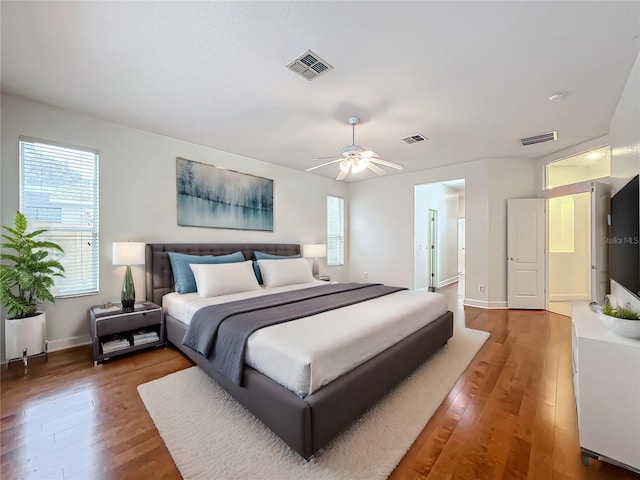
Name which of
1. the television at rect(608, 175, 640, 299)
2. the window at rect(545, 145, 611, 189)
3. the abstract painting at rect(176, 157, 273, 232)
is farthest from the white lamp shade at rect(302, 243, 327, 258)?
the window at rect(545, 145, 611, 189)

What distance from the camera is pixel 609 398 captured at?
4.93 feet

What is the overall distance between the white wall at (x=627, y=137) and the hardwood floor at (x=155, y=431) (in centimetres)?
100

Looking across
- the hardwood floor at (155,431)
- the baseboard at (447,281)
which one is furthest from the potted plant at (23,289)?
the baseboard at (447,281)

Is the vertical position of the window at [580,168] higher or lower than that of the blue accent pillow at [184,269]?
higher

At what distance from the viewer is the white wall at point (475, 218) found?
4.89 metres

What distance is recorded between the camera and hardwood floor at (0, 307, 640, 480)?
4.81ft

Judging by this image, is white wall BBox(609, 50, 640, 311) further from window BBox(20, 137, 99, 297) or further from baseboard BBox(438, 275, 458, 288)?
window BBox(20, 137, 99, 297)

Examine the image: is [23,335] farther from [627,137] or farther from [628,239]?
[627,137]

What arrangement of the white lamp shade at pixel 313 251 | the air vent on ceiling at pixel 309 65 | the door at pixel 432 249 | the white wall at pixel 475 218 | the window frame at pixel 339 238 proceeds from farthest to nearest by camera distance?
the door at pixel 432 249, the window frame at pixel 339 238, the white lamp shade at pixel 313 251, the white wall at pixel 475 218, the air vent on ceiling at pixel 309 65

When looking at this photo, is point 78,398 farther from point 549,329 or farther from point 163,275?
point 549,329

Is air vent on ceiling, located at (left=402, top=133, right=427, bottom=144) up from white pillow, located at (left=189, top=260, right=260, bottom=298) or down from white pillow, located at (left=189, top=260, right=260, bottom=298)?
up

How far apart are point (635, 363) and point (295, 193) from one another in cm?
487

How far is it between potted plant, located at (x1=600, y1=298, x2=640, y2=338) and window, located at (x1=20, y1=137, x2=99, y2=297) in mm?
4644

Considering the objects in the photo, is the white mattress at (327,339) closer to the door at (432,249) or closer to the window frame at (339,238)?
the window frame at (339,238)
